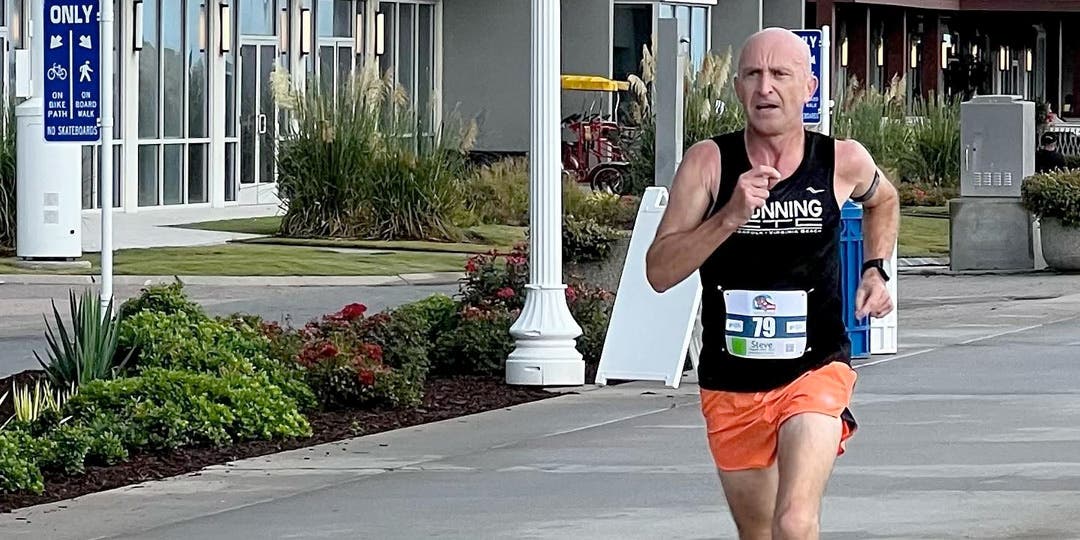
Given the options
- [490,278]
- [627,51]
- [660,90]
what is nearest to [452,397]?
[490,278]

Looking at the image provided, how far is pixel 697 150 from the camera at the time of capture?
19.3 feet

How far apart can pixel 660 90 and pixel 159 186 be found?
1960cm

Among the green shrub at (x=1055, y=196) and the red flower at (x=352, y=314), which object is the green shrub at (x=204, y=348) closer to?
the red flower at (x=352, y=314)

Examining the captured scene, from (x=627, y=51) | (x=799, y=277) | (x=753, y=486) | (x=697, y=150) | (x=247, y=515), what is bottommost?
(x=247, y=515)

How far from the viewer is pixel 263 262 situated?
22766 mm

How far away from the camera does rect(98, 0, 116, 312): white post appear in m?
11.7

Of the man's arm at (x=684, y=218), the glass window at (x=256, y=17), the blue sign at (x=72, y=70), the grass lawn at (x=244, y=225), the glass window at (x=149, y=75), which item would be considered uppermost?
the glass window at (x=256, y=17)

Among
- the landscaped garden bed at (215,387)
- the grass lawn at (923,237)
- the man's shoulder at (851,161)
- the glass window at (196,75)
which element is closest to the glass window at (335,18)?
the glass window at (196,75)

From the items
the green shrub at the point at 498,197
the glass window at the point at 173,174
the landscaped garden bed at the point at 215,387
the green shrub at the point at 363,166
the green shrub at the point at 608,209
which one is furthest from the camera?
the glass window at the point at 173,174

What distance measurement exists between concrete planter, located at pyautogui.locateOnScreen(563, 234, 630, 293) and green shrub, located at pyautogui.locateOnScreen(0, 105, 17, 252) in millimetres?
11042

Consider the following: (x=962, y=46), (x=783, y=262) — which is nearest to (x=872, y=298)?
(x=783, y=262)

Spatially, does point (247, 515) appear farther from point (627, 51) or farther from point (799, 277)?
point (627, 51)

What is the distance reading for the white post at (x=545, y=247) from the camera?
41.1 feet

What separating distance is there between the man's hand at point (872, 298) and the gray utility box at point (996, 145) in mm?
17395
